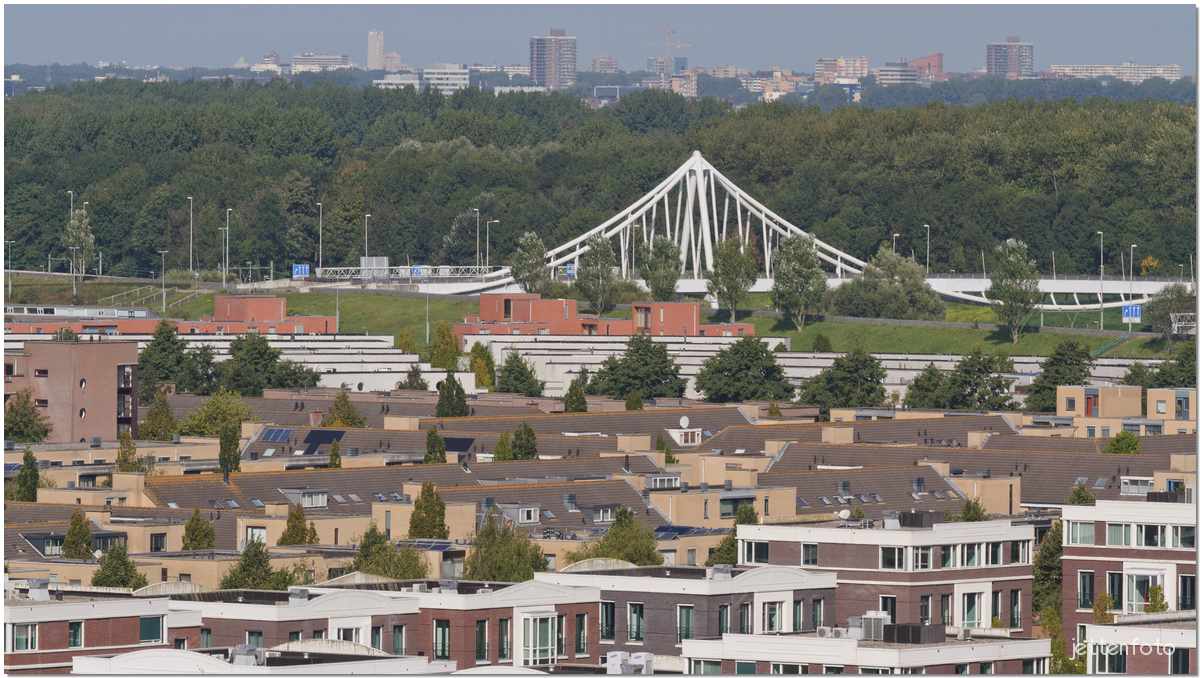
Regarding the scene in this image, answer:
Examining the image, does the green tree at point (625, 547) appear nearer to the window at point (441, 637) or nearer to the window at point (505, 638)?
the window at point (505, 638)

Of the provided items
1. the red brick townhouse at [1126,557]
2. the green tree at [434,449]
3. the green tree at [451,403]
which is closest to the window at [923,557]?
the red brick townhouse at [1126,557]

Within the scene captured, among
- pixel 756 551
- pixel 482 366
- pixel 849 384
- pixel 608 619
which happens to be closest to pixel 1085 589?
pixel 756 551

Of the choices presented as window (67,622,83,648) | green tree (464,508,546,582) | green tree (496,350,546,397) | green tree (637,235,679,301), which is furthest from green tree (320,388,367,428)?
green tree (637,235,679,301)

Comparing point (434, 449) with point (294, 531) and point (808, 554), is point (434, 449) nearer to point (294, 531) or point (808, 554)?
point (294, 531)

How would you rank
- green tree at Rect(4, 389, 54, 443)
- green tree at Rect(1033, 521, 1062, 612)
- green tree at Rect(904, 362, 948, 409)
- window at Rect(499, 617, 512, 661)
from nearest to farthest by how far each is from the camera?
1. window at Rect(499, 617, 512, 661)
2. green tree at Rect(1033, 521, 1062, 612)
3. green tree at Rect(4, 389, 54, 443)
4. green tree at Rect(904, 362, 948, 409)

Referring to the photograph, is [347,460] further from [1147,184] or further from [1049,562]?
[1147,184]

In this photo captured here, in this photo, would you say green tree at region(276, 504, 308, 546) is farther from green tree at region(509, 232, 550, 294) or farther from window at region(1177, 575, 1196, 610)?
green tree at region(509, 232, 550, 294)

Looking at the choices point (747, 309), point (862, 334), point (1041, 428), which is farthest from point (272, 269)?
point (1041, 428)
